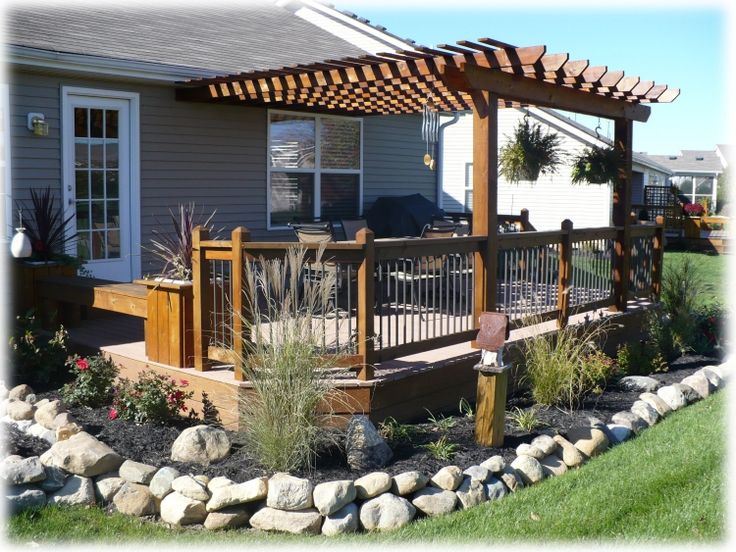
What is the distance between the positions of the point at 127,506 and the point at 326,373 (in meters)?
1.38

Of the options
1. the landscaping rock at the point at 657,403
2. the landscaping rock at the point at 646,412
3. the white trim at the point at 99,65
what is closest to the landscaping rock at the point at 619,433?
the landscaping rock at the point at 646,412

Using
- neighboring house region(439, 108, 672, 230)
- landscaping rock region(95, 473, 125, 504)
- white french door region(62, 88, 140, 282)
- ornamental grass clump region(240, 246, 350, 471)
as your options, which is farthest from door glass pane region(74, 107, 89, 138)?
neighboring house region(439, 108, 672, 230)

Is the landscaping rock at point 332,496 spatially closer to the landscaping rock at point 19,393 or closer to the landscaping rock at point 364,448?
the landscaping rock at point 364,448

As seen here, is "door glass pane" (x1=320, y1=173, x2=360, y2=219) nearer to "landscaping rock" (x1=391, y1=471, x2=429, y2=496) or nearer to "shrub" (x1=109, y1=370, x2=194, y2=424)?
A: "shrub" (x1=109, y1=370, x2=194, y2=424)

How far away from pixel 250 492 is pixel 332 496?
43cm

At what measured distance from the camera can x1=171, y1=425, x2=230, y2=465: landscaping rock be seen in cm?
468

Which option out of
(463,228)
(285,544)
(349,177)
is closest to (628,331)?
(463,228)

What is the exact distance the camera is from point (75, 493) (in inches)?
169

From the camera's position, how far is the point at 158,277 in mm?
5777

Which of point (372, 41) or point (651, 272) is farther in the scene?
point (372, 41)

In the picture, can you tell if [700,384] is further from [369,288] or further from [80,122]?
[80,122]

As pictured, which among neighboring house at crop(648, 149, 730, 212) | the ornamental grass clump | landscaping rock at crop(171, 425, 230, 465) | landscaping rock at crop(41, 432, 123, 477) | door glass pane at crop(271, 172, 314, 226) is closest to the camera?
landscaping rock at crop(41, 432, 123, 477)

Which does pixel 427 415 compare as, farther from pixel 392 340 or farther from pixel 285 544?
pixel 285 544

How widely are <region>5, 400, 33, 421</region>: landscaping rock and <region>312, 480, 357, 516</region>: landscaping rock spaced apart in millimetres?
2319
